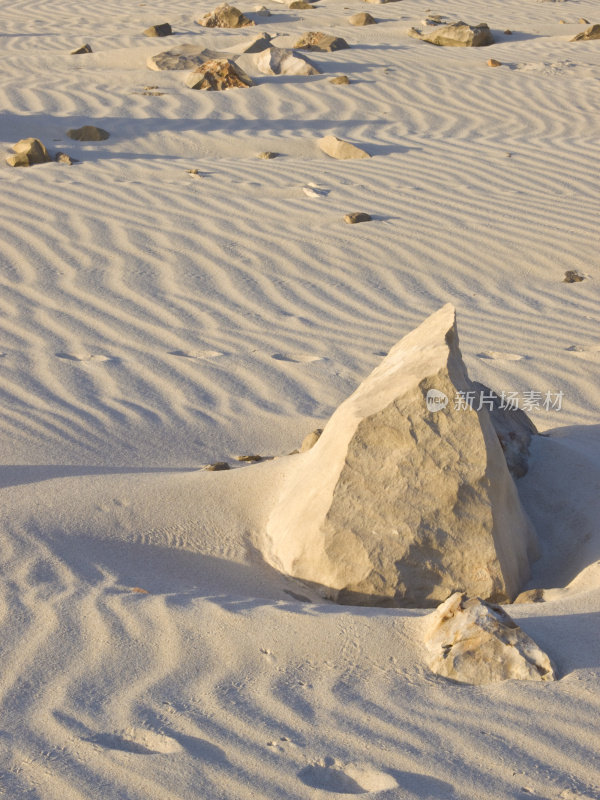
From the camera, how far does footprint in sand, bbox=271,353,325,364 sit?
5234mm

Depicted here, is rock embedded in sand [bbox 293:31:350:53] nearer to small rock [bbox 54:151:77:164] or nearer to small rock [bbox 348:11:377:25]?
small rock [bbox 348:11:377:25]

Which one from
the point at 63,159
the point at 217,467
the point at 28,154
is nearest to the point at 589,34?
the point at 63,159

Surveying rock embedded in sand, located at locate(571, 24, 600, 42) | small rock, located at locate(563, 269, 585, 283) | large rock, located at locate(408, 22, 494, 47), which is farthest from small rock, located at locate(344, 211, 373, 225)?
rock embedded in sand, located at locate(571, 24, 600, 42)

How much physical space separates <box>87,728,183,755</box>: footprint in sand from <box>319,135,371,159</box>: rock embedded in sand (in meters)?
7.08

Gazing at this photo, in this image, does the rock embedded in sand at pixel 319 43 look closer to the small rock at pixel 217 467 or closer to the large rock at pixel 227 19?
the large rock at pixel 227 19

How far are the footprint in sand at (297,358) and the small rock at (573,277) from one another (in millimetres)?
2095

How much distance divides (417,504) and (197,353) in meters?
2.55

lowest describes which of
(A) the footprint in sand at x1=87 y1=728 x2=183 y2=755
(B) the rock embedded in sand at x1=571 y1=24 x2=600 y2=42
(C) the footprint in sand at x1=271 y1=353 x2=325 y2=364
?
(C) the footprint in sand at x1=271 y1=353 x2=325 y2=364

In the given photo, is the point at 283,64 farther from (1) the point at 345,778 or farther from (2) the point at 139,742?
(1) the point at 345,778

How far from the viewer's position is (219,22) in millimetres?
13461

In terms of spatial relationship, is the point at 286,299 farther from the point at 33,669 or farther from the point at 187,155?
the point at 33,669

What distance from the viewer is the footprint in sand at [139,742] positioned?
2.14 metres

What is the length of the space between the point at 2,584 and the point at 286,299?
135 inches

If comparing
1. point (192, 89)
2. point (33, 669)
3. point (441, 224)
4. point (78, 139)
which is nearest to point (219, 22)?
point (192, 89)
